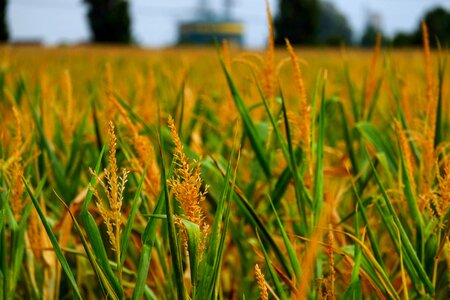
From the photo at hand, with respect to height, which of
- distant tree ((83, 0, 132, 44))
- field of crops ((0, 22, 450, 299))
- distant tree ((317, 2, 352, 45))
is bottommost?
distant tree ((317, 2, 352, 45))

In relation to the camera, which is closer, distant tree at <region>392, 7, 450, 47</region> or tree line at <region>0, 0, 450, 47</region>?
distant tree at <region>392, 7, 450, 47</region>

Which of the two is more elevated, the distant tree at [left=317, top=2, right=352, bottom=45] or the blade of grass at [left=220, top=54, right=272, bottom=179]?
the blade of grass at [left=220, top=54, right=272, bottom=179]

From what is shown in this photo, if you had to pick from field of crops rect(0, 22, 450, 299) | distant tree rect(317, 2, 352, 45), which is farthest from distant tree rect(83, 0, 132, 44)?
distant tree rect(317, 2, 352, 45)

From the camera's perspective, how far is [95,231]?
0.48 m

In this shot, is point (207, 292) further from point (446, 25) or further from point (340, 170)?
point (446, 25)

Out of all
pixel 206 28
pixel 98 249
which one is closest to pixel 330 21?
pixel 206 28

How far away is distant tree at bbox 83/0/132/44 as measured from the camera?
2681cm

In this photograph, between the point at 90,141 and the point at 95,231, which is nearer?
the point at 95,231

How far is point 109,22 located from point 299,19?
8902 mm

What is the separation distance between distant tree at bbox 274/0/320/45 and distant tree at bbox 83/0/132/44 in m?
7.13

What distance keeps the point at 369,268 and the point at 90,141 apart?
25.1 inches

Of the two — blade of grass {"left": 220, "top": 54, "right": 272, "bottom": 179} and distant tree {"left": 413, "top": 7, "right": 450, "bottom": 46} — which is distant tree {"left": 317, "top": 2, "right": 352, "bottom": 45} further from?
blade of grass {"left": 220, "top": 54, "right": 272, "bottom": 179}

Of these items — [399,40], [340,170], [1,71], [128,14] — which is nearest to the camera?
[340,170]

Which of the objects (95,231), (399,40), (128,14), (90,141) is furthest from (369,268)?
(128,14)
